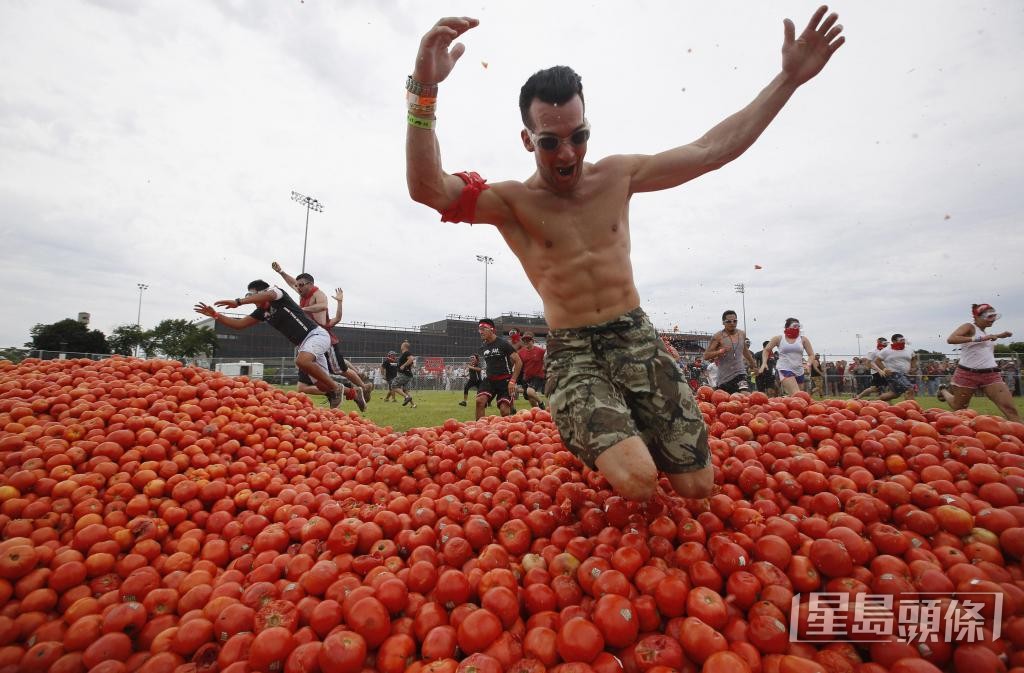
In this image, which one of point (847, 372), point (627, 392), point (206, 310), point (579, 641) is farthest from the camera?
point (847, 372)

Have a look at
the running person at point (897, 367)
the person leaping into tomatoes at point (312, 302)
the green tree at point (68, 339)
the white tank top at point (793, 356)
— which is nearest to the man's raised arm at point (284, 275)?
the person leaping into tomatoes at point (312, 302)

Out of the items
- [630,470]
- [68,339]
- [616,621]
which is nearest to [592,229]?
[630,470]

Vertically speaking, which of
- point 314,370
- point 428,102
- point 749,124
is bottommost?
point 314,370

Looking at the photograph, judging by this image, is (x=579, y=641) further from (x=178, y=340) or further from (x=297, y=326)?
(x=178, y=340)

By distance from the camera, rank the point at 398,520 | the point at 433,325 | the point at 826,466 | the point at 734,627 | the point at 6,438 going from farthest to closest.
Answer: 1. the point at 433,325
2. the point at 6,438
3. the point at 826,466
4. the point at 398,520
5. the point at 734,627

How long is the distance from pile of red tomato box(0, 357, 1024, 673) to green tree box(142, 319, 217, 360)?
54.8 meters

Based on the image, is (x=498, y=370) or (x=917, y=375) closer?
(x=498, y=370)

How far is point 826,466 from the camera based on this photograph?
342 cm

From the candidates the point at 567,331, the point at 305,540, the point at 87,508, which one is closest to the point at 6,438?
the point at 87,508

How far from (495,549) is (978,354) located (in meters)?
10.6

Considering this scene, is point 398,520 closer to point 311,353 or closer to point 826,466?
point 826,466

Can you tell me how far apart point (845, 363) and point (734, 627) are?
29.4 metres

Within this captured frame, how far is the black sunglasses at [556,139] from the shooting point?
9.88 feet

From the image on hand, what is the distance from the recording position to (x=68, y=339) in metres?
31.2
